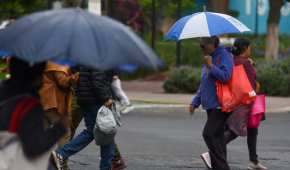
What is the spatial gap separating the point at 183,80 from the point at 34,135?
60.1 ft

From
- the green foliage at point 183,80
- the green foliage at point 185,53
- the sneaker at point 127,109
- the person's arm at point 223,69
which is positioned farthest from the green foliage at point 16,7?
the person's arm at point 223,69

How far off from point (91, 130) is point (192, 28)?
4.93 ft

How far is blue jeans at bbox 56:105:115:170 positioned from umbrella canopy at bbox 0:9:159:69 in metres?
4.26

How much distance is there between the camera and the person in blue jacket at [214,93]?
8.70 m

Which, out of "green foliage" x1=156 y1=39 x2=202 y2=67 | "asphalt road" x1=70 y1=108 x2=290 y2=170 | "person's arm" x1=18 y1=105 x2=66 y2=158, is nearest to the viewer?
"person's arm" x1=18 y1=105 x2=66 y2=158

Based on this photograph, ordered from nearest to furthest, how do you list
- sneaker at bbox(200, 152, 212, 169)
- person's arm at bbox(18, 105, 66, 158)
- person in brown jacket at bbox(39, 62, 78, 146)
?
1. person's arm at bbox(18, 105, 66, 158)
2. person in brown jacket at bbox(39, 62, 78, 146)
3. sneaker at bbox(200, 152, 212, 169)

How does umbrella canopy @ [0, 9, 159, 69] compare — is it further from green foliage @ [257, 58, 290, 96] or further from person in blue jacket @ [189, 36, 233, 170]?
green foliage @ [257, 58, 290, 96]

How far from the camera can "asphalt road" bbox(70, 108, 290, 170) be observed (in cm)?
1060

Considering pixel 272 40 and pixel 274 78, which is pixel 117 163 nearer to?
pixel 274 78

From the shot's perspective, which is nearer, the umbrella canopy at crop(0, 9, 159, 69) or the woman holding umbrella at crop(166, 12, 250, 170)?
the umbrella canopy at crop(0, 9, 159, 69)

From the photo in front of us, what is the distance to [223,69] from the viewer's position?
28.6 ft

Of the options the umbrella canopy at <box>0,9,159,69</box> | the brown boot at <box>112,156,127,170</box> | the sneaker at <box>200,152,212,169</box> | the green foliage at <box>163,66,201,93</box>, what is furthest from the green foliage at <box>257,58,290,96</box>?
the umbrella canopy at <box>0,9,159,69</box>

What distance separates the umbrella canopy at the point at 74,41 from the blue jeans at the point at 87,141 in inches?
168

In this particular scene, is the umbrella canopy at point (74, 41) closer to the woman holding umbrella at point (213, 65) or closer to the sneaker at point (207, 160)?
the woman holding umbrella at point (213, 65)
